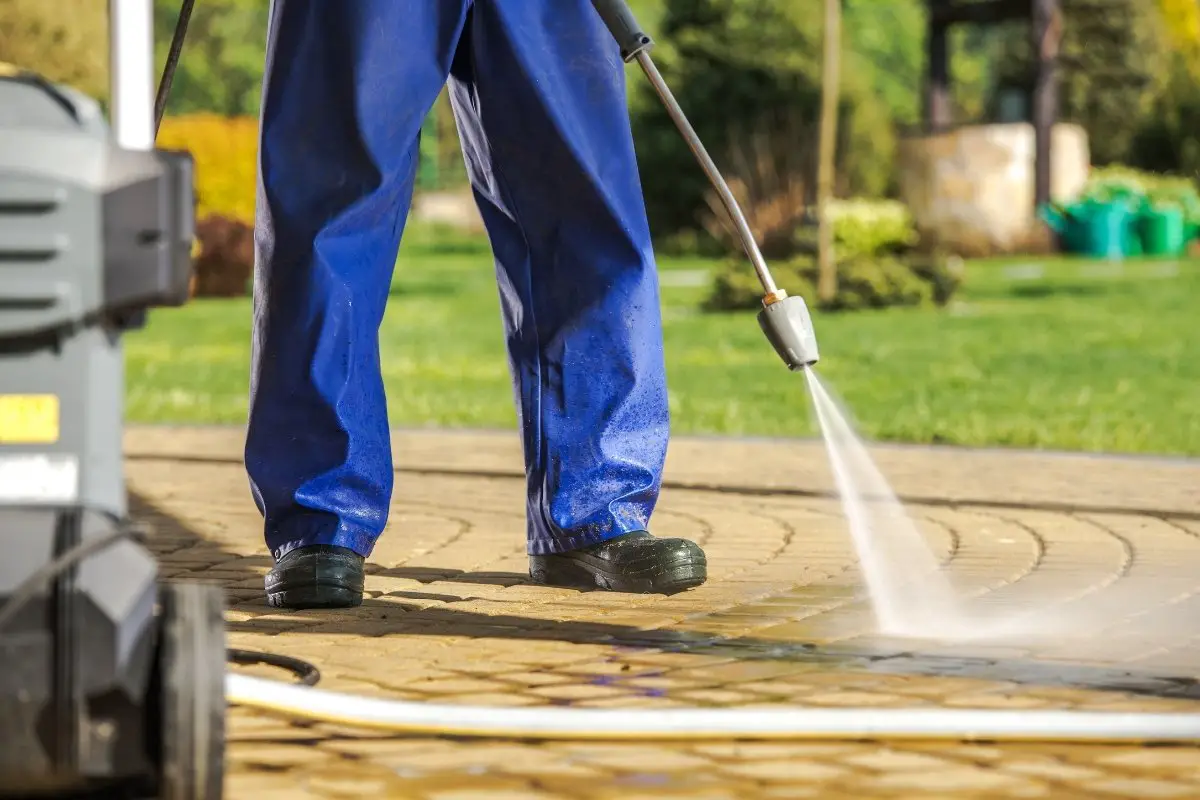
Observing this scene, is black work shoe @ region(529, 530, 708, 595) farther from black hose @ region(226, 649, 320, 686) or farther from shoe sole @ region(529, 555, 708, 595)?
black hose @ region(226, 649, 320, 686)

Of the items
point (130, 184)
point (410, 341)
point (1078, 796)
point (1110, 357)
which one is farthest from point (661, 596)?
point (410, 341)

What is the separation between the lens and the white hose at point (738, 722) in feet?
8.76

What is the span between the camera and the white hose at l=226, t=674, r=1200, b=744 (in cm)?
267

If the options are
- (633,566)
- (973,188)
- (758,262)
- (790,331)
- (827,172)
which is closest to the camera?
(790,331)

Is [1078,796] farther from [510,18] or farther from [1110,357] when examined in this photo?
[1110,357]

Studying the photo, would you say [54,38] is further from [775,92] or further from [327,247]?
[327,247]

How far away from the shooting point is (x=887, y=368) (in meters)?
9.74

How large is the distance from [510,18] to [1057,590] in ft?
5.02

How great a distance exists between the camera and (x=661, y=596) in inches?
155

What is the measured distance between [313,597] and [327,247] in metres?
0.65

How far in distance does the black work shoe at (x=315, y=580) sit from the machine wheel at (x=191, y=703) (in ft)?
5.29

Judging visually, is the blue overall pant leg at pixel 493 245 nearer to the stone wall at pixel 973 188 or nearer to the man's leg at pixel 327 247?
the man's leg at pixel 327 247

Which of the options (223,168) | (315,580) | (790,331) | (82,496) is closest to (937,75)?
(223,168)

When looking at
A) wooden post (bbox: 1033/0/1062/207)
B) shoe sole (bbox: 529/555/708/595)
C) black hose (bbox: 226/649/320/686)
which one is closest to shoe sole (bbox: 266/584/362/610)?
shoe sole (bbox: 529/555/708/595)
